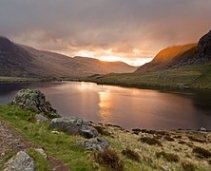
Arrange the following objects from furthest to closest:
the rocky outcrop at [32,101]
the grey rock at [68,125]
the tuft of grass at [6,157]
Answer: the rocky outcrop at [32,101] < the grey rock at [68,125] < the tuft of grass at [6,157]

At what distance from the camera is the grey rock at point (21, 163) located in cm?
1345

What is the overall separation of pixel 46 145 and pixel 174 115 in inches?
3713

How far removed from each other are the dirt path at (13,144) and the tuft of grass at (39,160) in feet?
1.07

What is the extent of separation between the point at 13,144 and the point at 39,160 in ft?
12.3

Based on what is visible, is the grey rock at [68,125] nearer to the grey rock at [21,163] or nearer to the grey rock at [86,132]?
the grey rock at [86,132]

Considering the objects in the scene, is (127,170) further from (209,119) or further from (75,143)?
(209,119)

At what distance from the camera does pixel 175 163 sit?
2362 cm

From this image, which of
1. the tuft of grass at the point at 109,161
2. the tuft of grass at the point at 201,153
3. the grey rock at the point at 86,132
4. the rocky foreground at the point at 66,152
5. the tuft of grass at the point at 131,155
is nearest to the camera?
the rocky foreground at the point at 66,152

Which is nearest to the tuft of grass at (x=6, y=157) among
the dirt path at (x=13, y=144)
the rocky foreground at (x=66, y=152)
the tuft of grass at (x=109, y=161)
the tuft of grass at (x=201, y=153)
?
the rocky foreground at (x=66, y=152)

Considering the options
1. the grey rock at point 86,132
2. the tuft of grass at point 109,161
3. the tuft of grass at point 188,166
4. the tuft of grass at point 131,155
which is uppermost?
the tuft of grass at point 109,161

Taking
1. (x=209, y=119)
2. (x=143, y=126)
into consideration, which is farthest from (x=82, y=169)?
(x=209, y=119)

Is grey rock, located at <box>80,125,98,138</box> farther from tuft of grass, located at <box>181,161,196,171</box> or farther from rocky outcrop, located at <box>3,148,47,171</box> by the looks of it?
rocky outcrop, located at <box>3,148,47,171</box>

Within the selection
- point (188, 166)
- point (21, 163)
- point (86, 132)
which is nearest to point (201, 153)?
point (188, 166)

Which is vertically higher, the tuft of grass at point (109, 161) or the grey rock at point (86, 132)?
the tuft of grass at point (109, 161)
